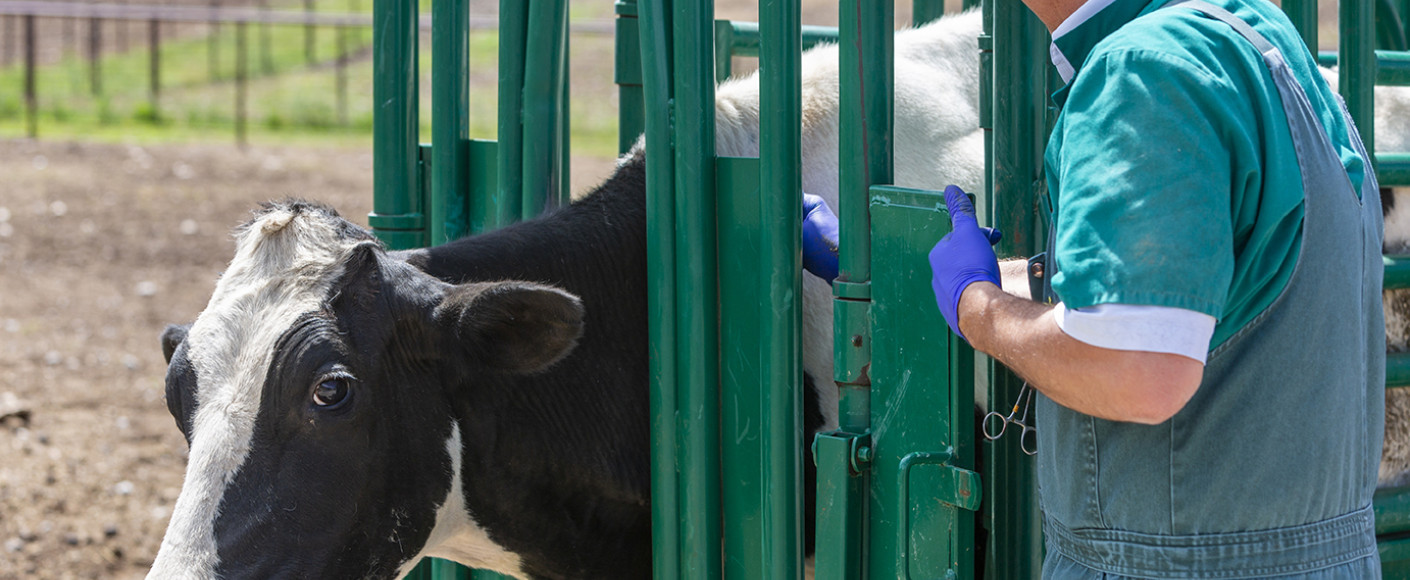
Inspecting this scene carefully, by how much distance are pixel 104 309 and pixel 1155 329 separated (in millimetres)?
7966

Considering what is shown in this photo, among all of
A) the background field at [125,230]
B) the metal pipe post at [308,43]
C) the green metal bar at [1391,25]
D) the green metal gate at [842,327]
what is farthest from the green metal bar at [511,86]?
the metal pipe post at [308,43]

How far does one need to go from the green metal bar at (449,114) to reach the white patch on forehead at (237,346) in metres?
0.56

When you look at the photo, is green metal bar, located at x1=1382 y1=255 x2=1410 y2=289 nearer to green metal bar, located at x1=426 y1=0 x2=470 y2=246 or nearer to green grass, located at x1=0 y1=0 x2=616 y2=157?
green metal bar, located at x1=426 y1=0 x2=470 y2=246

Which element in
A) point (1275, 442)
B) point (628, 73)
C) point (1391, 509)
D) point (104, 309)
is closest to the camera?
point (1275, 442)

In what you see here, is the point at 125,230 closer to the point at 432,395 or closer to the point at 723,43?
the point at 723,43

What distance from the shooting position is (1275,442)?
1649mm

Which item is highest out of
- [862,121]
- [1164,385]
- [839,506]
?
[862,121]

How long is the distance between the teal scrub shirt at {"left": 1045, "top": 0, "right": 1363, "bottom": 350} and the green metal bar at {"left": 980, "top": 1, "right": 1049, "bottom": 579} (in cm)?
53

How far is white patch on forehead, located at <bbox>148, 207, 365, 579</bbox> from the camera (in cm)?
214

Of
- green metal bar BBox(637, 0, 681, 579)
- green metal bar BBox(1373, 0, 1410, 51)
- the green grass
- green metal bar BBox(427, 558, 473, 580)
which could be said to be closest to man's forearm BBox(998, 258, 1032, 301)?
green metal bar BBox(637, 0, 681, 579)

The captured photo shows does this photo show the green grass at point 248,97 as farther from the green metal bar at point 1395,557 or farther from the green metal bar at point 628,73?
the green metal bar at point 1395,557

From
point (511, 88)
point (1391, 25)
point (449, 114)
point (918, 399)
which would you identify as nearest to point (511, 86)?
Result: point (511, 88)

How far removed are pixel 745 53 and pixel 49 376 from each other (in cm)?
487

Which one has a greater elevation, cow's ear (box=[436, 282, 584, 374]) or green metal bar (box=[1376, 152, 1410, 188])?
green metal bar (box=[1376, 152, 1410, 188])
